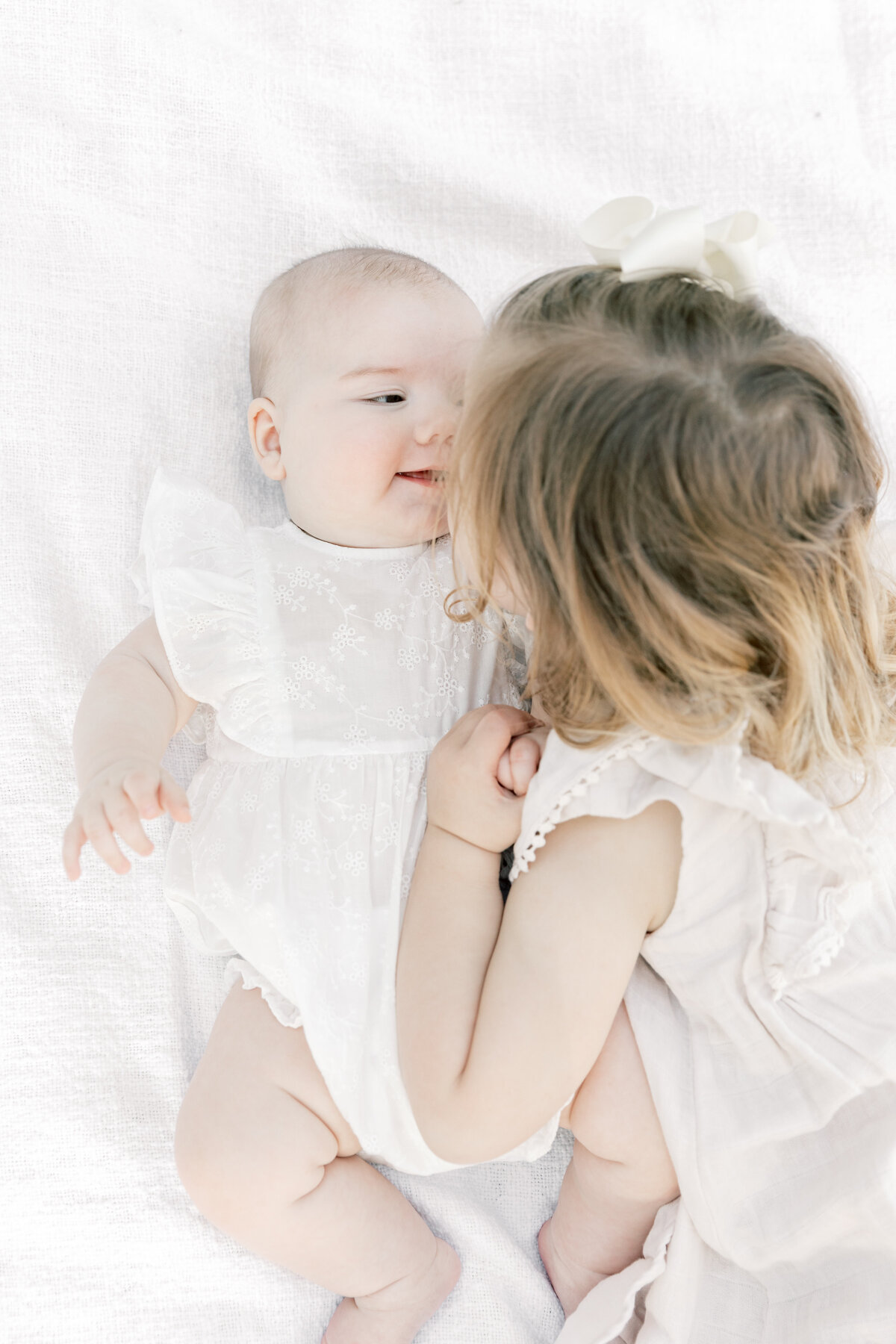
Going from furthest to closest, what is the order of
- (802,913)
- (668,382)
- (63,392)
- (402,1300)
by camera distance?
1. (63,392)
2. (402,1300)
3. (802,913)
4. (668,382)

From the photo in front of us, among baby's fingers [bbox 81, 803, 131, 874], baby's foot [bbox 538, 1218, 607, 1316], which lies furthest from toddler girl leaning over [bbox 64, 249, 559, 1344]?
baby's foot [bbox 538, 1218, 607, 1316]

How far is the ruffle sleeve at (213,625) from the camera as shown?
1084mm

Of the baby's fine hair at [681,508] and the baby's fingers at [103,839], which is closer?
the baby's fine hair at [681,508]

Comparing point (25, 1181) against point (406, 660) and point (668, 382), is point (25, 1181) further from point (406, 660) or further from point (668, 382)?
point (668, 382)

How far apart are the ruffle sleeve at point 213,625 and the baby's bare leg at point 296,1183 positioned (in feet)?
0.86

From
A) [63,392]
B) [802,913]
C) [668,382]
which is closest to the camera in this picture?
[668,382]

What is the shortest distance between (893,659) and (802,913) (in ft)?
0.73

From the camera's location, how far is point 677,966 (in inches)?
38.2

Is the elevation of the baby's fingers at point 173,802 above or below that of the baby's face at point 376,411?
below

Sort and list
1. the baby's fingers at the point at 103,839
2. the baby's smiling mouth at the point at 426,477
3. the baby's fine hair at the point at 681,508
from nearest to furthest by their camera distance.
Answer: the baby's fine hair at the point at 681,508 → the baby's fingers at the point at 103,839 → the baby's smiling mouth at the point at 426,477

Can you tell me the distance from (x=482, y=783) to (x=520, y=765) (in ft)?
0.12

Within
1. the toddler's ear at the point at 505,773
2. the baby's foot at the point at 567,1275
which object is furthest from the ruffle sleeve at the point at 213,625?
the baby's foot at the point at 567,1275

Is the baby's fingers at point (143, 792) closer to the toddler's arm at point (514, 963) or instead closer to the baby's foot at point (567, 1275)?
the toddler's arm at point (514, 963)

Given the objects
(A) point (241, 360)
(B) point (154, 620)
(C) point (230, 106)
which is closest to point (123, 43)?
(C) point (230, 106)
